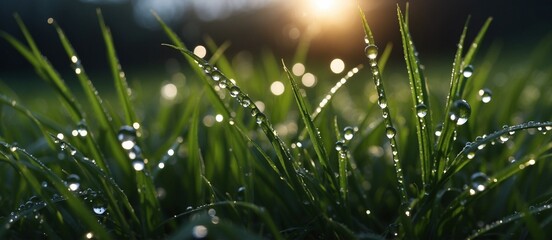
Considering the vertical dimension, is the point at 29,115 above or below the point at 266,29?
below

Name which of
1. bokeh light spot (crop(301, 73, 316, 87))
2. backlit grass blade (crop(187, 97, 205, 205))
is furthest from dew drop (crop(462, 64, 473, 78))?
bokeh light spot (crop(301, 73, 316, 87))

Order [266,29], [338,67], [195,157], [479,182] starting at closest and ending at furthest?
[479,182], [195,157], [338,67], [266,29]

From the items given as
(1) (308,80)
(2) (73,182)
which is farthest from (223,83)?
(1) (308,80)

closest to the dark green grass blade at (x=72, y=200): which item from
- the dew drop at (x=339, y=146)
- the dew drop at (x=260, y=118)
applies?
the dew drop at (x=260, y=118)

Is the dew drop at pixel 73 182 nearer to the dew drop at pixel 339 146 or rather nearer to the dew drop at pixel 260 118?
the dew drop at pixel 260 118

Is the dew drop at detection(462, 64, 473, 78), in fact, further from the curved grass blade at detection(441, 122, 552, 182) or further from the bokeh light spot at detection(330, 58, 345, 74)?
the bokeh light spot at detection(330, 58, 345, 74)

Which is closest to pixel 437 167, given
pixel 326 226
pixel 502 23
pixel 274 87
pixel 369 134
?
pixel 326 226

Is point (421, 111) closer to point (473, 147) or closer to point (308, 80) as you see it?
point (473, 147)
